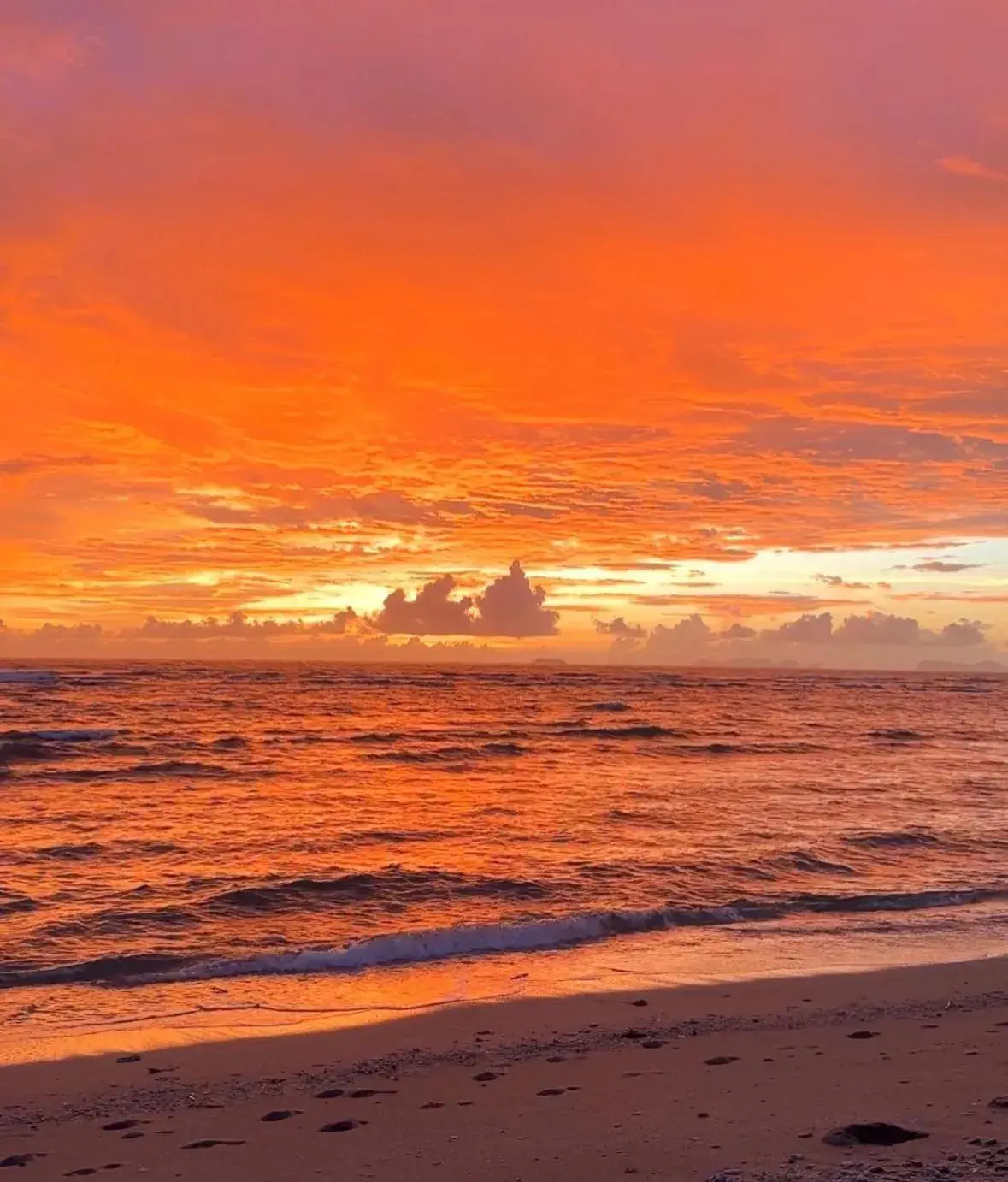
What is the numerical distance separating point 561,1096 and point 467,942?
7.10 meters

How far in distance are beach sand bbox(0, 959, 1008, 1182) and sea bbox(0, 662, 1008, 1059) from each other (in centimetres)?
131

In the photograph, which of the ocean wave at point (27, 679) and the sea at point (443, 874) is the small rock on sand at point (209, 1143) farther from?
the ocean wave at point (27, 679)

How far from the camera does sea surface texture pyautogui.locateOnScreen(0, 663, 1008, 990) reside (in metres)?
16.9

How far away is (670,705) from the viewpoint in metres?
96.5

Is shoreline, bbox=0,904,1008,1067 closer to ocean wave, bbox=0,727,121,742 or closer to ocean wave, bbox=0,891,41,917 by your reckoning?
ocean wave, bbox=0,891,41,917

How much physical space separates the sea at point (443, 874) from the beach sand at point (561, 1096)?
131 cm

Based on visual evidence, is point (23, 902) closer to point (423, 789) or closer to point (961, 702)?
point (423, 789)

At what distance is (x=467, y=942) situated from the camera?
54.2 ft

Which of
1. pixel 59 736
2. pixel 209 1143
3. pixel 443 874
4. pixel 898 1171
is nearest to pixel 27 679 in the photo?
pixel 59 736

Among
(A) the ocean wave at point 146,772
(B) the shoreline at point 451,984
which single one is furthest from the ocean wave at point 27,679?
(B) the shoreline at point 451,984

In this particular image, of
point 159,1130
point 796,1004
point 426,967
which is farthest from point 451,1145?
point 426,967

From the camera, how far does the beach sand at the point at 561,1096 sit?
7.84 meters

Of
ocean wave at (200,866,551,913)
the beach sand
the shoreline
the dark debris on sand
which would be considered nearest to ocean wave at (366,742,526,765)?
ocean wave at (200,866,551,913)

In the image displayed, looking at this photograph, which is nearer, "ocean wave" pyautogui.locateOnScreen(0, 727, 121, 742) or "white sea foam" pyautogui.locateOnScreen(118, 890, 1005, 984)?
"white sea foam" pyautogui.locateOnScreen(118, 890, 1005, 984)
